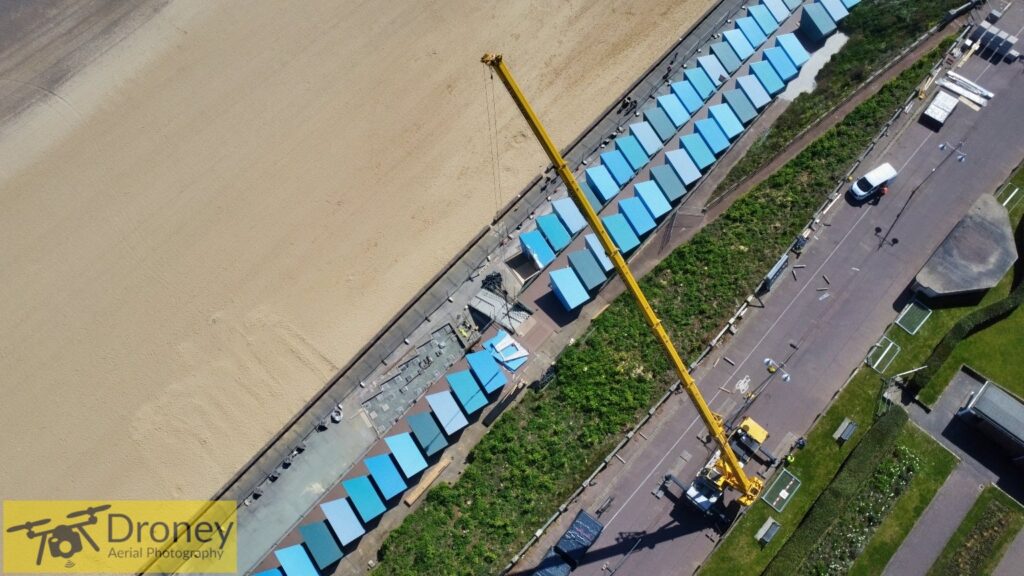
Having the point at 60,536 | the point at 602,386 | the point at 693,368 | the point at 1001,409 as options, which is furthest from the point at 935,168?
the point at 60,536

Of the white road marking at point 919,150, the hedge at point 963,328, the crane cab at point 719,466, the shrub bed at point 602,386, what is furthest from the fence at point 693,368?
the hedge at point 963,328

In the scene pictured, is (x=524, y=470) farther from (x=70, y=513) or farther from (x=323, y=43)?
(x=323, y=43)

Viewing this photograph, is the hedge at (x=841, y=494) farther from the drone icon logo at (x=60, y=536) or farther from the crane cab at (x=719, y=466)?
the drone icon logo at (x=60, y=536)

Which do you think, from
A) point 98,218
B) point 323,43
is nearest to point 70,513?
point 98,218

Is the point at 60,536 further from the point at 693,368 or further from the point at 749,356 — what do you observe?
the point at 749,356

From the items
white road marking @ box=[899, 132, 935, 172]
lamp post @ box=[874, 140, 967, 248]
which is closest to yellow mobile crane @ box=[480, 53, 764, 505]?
lamp post @ box=[874, 140, 967, 248]

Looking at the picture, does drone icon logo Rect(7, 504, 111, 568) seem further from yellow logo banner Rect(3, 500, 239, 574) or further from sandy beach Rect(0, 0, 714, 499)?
sandy beach Rect(0, 0, 714, 499)
